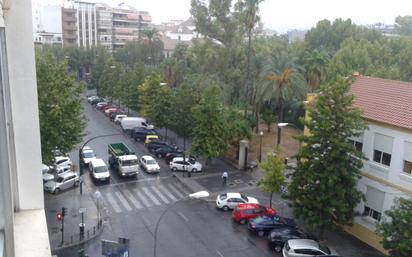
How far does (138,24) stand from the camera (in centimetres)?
11606

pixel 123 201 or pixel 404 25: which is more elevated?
pixel 404 25

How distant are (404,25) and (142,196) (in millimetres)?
131861

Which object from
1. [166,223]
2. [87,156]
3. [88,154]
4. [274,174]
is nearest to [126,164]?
[87,156]

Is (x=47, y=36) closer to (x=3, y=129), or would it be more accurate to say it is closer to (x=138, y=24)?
(x=138, y=24)

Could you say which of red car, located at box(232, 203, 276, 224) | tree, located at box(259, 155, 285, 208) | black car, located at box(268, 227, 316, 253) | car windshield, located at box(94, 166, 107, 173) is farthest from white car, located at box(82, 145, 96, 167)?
black car, located at box(268, 227, 316, 253)

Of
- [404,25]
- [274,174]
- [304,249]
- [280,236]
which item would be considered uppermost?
[404,25]

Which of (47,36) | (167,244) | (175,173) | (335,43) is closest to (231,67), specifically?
(175,173)

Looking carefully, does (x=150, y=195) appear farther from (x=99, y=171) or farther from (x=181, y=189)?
(x=99, y=171)

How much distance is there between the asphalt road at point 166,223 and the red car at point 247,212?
50cm

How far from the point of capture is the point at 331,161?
21.2 metres

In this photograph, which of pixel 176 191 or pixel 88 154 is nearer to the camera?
pixel 176 191

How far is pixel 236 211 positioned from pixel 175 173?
32.6 feet

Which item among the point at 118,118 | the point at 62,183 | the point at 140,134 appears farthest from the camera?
the point at 118,118

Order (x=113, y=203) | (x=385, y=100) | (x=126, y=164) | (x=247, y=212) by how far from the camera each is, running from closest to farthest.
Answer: (x=385, y=100) → (x=247, y=212) → (x=113, y=203) → (x=126, y=164)
